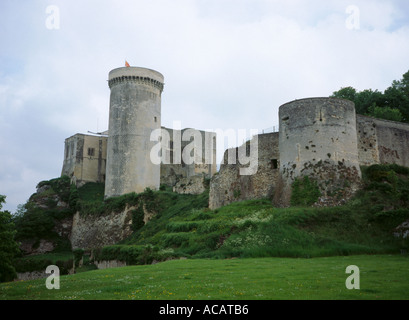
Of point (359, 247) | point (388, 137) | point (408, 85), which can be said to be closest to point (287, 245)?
point (359, 247)

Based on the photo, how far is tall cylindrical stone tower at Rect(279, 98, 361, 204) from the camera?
29203 millimetres

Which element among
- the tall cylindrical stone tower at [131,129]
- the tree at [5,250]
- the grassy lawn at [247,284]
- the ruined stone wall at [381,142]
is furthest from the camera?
the tall cylindrical stone tower at [131,129]

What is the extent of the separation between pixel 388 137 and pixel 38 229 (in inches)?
1569

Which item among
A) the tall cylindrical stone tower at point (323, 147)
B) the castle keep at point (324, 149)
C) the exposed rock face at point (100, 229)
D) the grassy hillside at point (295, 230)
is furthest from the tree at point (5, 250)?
the exposed rock face at point (100, 229)

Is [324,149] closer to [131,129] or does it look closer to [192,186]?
[192,186]

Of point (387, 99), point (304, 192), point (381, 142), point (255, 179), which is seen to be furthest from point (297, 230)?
point (387, 99)

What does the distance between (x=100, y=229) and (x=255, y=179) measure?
23278 mm

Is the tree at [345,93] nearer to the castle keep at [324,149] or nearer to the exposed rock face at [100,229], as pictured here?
the castle keep at [324,149]

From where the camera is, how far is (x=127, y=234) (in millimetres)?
47062

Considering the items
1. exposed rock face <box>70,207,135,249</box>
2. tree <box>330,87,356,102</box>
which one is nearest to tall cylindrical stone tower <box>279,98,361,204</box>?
tree <box>330,87,356,102</box>

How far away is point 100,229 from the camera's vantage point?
50.6 metres

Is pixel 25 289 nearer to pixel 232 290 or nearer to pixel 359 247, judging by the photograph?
pixel 232 290

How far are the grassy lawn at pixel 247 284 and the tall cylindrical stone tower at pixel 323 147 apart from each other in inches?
430

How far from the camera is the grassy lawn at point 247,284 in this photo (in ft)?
39.1
